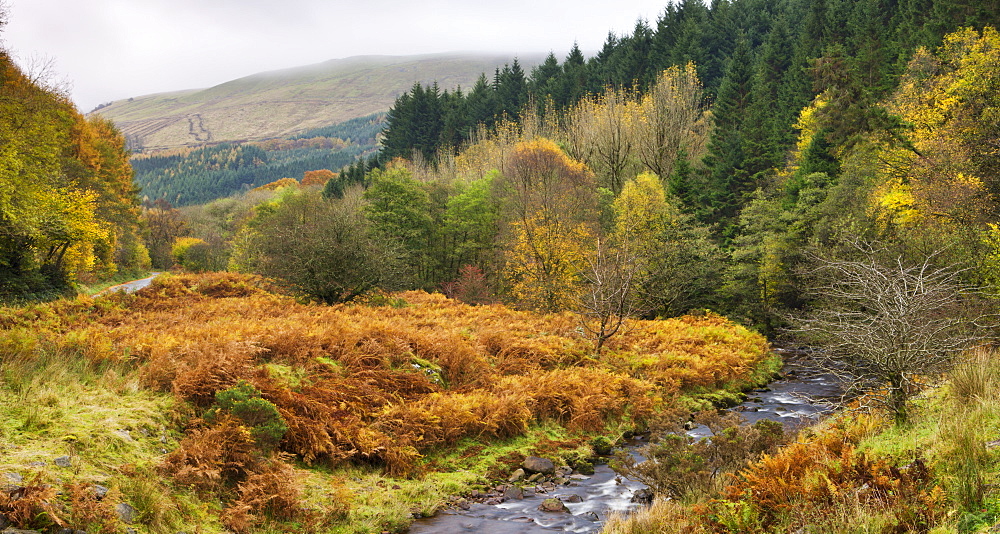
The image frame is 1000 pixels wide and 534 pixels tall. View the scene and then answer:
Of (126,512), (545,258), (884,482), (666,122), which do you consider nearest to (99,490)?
(126,512)

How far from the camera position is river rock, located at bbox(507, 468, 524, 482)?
10269mm

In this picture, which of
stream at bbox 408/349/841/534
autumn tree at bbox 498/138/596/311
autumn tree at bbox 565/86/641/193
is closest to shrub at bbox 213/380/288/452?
stream at bbox 408/349/841/534

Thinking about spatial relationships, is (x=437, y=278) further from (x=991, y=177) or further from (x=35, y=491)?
(x=35, y=491)

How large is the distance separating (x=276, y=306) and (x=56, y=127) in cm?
1888

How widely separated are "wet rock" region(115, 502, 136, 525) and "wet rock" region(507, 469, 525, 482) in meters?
6.06

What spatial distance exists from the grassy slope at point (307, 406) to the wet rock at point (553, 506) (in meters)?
1.43

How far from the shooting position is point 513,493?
9586 millimetres

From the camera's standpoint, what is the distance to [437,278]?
149 feet

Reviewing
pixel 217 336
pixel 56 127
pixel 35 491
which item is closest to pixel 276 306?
pixel 217 336

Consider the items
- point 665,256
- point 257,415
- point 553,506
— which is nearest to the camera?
point 257,415

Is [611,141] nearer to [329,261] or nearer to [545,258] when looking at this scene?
[545,258]

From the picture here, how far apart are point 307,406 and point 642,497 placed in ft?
19.6

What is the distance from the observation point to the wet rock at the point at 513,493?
9445mm

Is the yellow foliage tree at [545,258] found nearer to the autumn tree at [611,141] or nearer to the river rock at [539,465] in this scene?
the autumn tree at [611,141]
